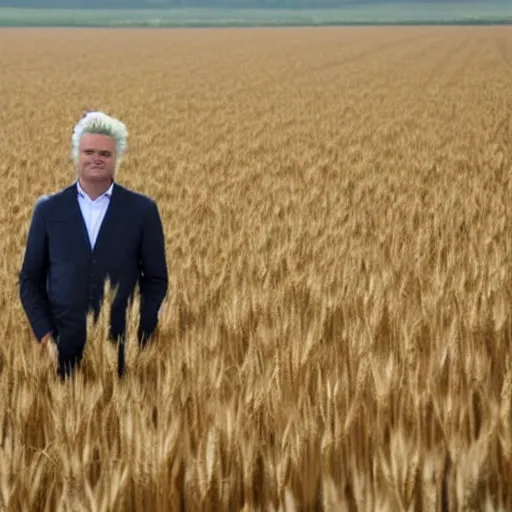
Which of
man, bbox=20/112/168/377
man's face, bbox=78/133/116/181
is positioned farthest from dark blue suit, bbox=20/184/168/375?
man's face, bbox=78/133/116/181

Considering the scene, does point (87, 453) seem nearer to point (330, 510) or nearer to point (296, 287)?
point (330, 510)

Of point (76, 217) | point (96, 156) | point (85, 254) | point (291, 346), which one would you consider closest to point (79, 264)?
point (85, 254)

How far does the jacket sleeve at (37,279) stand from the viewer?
3322 millimetres

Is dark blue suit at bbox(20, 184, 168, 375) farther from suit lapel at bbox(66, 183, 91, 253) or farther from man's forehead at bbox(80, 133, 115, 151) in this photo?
man's forehead at bbox(80, 133, 115, 151)

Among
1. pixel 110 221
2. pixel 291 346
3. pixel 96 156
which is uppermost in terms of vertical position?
pixel 96 156

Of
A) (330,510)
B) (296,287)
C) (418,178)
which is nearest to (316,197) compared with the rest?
(418,178)

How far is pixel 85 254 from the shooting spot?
132 inches

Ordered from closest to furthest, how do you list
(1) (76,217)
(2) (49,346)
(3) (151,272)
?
(2) (49,346), (1) (76,217), (3) (151,272)

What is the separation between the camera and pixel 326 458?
7.28ft

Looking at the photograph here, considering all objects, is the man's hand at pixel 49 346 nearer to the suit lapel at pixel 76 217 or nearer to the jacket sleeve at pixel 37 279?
the jacket sleeve at pixel 37 279

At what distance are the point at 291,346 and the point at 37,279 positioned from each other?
95 centimetres

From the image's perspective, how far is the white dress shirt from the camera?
11.0 feet

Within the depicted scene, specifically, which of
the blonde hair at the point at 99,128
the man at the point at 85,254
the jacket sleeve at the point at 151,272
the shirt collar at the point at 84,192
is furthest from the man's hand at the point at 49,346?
the blonde hair at the point at 99,128

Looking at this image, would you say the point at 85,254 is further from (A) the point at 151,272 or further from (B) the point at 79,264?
(A) the point at 151,272
